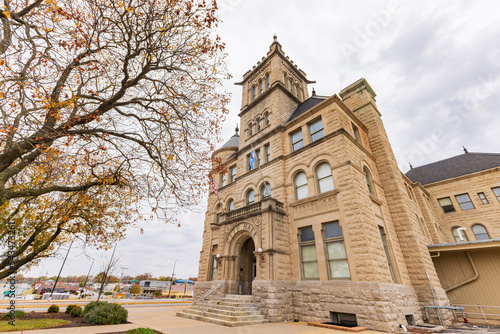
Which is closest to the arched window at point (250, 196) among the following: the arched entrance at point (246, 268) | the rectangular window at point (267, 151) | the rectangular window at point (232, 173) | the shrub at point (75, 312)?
the rectangular window at point (267, 151)

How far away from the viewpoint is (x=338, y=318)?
11086mm

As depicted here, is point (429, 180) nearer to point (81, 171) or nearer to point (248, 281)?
point (248, 281)

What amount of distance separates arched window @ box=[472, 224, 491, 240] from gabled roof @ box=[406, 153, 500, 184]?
5.99m

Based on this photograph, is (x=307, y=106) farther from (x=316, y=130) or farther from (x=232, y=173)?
(x=232, y=173)

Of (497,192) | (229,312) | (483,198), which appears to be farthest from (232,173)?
(497,192)

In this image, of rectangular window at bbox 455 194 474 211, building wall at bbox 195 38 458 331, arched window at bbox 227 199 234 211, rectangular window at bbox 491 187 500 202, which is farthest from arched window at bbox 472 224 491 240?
arched window at bbox 227 199 234 211

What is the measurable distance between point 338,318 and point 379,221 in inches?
239

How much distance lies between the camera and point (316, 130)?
16.4 metres

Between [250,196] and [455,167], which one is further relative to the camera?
[455,167]

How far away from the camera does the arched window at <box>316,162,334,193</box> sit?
1401cm

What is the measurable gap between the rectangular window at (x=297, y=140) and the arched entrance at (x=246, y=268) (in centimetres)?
796

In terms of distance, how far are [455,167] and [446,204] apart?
5.06m

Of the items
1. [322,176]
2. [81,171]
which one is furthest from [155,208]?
[322,176]

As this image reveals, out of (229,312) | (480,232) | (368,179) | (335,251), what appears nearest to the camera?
(229,312)
